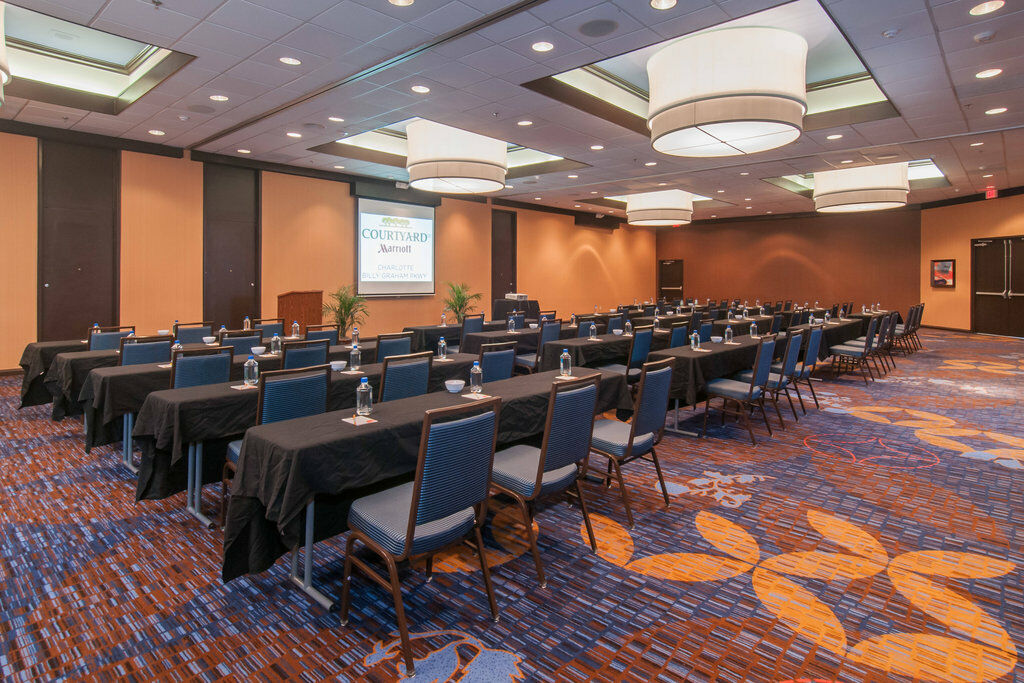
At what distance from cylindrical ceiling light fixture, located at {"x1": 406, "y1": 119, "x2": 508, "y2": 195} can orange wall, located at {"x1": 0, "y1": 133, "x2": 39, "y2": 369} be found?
18.6 feet

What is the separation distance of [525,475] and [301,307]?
9.17m

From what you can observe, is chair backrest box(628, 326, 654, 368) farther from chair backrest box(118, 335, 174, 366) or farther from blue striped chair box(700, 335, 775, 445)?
chair backrest box(118, 335, 174, 366)

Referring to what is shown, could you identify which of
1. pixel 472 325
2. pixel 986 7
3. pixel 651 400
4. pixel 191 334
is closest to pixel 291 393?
pixel 651 400

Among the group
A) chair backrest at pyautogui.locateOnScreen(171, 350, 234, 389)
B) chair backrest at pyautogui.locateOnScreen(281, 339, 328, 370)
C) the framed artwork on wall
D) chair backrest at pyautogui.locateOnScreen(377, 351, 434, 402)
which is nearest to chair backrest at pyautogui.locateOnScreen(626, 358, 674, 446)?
chair backrest at pyautogui.locateOnScreen(377, 351, 434, 402)

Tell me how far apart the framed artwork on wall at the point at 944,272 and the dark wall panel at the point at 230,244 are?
1844 cm

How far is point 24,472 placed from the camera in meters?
4.40

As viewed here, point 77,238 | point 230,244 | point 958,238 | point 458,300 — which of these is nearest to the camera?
point 77,238

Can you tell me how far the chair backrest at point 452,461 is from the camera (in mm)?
2217

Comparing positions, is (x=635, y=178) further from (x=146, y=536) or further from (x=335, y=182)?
(x=146, y=536)

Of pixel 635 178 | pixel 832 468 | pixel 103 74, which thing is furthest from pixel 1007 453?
pixel 103 74

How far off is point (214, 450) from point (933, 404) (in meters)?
8.09

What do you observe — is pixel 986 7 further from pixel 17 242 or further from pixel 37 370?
pixel 17 242

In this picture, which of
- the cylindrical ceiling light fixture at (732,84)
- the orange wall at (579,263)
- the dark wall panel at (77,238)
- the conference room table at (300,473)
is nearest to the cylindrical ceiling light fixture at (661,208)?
the orange wall at (579,263)

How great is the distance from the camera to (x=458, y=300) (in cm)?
1440
